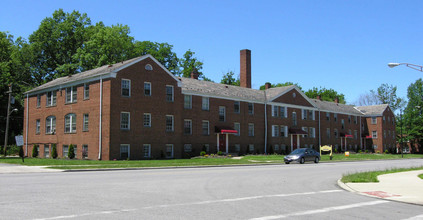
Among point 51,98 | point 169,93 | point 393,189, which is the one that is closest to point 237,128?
point 169,93

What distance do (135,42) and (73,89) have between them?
32289 millimetres

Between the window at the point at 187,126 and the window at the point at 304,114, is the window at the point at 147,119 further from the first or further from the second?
the window at the point at 304,114

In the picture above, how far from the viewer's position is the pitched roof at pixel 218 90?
45781 millimetres

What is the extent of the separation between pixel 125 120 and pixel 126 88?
293 cm

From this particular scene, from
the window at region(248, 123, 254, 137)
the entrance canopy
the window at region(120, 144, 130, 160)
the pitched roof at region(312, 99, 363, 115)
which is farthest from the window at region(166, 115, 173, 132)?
the pitched roof at region(312, 99, 363, 115)

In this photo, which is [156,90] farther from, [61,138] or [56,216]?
[56,216]

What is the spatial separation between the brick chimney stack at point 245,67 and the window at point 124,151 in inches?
939

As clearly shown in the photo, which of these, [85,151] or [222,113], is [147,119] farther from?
[222,113]

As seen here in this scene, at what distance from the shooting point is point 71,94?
135 ft

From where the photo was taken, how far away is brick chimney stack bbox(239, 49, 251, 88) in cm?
5678

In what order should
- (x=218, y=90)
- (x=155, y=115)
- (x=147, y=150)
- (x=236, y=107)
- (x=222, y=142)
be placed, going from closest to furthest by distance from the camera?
(x=147, y=150), (x=155, y=115), (x=222, y=142), (x=218, y=90), (x=236, y=107)

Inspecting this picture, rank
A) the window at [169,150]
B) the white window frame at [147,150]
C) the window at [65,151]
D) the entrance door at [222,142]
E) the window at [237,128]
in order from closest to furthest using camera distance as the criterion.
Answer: the white window frame at [147,150]
the window at [65,151]
the window at [169,150]
the entrance door at [222,142]
the window at [237,128]

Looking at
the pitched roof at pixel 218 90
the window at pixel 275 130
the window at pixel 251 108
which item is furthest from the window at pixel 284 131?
the window at pixel 251 108

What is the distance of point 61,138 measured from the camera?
41531 mm
